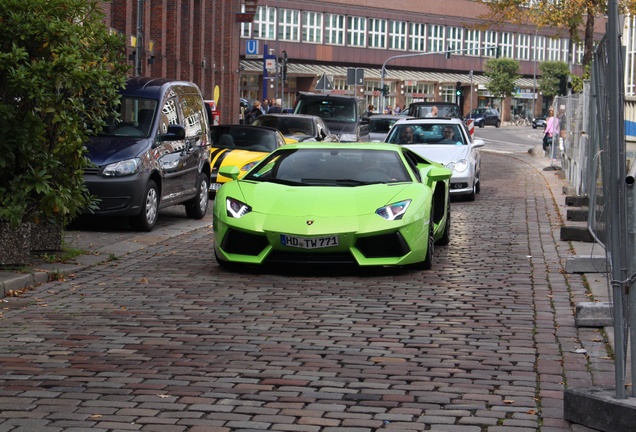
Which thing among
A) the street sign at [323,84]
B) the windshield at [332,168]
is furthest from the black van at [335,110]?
the windshield at [332,168]

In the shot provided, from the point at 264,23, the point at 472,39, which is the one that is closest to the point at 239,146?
the point at 264,23

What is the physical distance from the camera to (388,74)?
104 m

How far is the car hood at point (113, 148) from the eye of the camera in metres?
14.9

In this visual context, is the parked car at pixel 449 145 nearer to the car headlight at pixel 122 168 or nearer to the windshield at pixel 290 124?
the windshield at pixel 290 124

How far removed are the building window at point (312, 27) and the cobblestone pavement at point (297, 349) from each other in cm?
8595

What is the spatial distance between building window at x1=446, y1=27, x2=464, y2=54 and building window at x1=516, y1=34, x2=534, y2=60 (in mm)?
9178

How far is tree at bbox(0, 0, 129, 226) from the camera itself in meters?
10.9

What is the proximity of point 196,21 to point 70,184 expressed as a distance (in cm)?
4160

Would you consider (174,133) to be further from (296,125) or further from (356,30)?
(356,30)

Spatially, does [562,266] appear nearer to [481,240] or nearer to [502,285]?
[502,285]

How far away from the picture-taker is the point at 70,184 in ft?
38.6

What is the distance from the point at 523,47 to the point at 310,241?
11225cm

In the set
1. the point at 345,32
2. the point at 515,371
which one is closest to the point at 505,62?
the point at 345,32

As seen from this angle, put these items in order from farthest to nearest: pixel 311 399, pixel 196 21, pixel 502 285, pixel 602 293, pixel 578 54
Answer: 1. pixel 578 54
2. pixel 196 21
3. pixel 502 285
4. pixel 602 293
5. pixel 311 399
